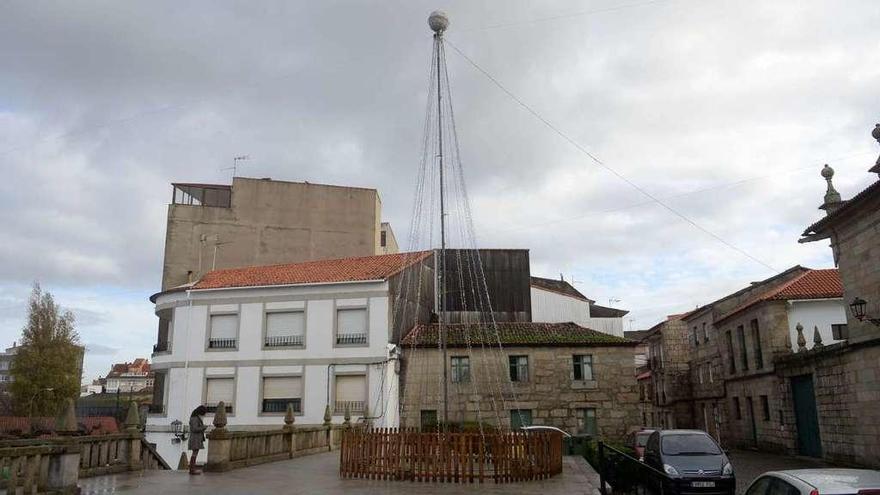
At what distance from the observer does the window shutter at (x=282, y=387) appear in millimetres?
27875

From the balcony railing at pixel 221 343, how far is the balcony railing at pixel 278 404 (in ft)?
10.1

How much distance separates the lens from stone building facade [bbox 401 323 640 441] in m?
27.9

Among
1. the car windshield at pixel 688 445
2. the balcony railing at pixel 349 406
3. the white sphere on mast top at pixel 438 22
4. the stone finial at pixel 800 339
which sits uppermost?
the white sphere on mast top at pixel 438 22

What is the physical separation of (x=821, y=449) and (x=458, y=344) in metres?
14.4

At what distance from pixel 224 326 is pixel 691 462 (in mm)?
22184

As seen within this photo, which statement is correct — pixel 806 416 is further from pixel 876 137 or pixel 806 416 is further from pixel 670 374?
pixel 670 374

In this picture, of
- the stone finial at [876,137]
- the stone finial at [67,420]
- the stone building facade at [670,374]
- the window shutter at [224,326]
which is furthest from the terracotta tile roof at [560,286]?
the stone finial at [67,420]

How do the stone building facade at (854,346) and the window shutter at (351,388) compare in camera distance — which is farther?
the window shutter at (351,388)

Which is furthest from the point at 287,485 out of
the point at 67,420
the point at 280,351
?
the point at 280,351

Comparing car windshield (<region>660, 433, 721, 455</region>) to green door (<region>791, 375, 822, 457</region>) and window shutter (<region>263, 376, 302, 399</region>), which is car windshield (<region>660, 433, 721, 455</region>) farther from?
window shutter (<region>263, 376, 302, 399</region>)

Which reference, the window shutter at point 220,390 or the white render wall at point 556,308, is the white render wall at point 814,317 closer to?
the white render wall at point 556,308

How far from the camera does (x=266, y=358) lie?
2831cm

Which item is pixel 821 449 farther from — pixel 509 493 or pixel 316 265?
pixel 316 265

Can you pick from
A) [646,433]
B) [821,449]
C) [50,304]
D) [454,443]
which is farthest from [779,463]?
[50,304]
